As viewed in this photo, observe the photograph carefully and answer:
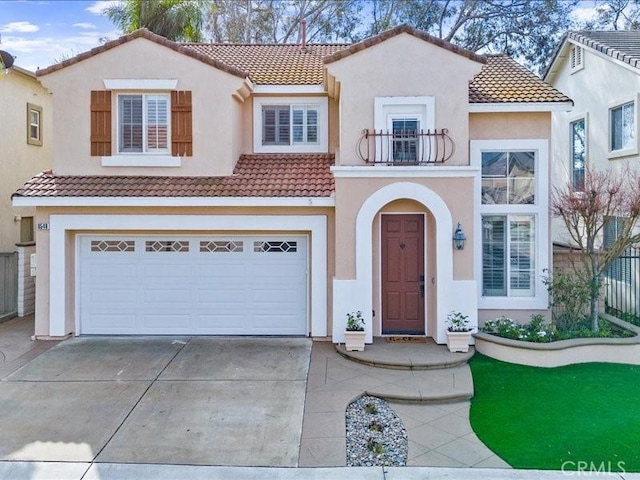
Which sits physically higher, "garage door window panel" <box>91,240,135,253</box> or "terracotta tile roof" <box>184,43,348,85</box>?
"terracotta tile roof" <box>184,43,348,85</box>

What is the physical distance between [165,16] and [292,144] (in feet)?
38.2

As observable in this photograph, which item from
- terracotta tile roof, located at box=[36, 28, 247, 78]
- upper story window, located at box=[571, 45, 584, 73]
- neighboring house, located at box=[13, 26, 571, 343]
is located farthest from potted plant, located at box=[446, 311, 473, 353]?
upper story window, located at box=[571, 45, 584, 73]

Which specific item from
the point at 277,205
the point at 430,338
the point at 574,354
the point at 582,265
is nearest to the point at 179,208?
the point at 277,205

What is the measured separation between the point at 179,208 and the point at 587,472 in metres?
9.58

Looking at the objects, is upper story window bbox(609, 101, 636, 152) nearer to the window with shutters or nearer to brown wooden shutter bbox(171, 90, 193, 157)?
brown wooden shutter bbox(171, 90, 193, 157)

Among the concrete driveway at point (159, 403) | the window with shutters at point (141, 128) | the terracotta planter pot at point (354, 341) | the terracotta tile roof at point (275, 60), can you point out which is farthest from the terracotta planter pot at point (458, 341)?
the window with shutters at point (141, 128)

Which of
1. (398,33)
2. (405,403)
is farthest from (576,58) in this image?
(405,403)

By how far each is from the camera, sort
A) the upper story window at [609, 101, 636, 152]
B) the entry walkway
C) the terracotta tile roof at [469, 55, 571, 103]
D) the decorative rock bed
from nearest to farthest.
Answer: the entry walkway → the decorative rock bed → the terracotta tile roof at [469, 55, 571, 103] → the upper story window at [609, 101, 636, 152]

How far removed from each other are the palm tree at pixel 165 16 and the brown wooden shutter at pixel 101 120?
10.4 m

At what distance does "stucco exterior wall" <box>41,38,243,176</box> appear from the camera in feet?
42.6

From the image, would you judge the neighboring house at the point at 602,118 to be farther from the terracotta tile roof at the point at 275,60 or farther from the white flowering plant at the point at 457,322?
the terracotta tile roof at the point at 275,60

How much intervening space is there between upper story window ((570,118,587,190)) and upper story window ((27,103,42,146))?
61.0 feet

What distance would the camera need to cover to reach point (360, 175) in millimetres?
11992

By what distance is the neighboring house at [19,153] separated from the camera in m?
15.4
